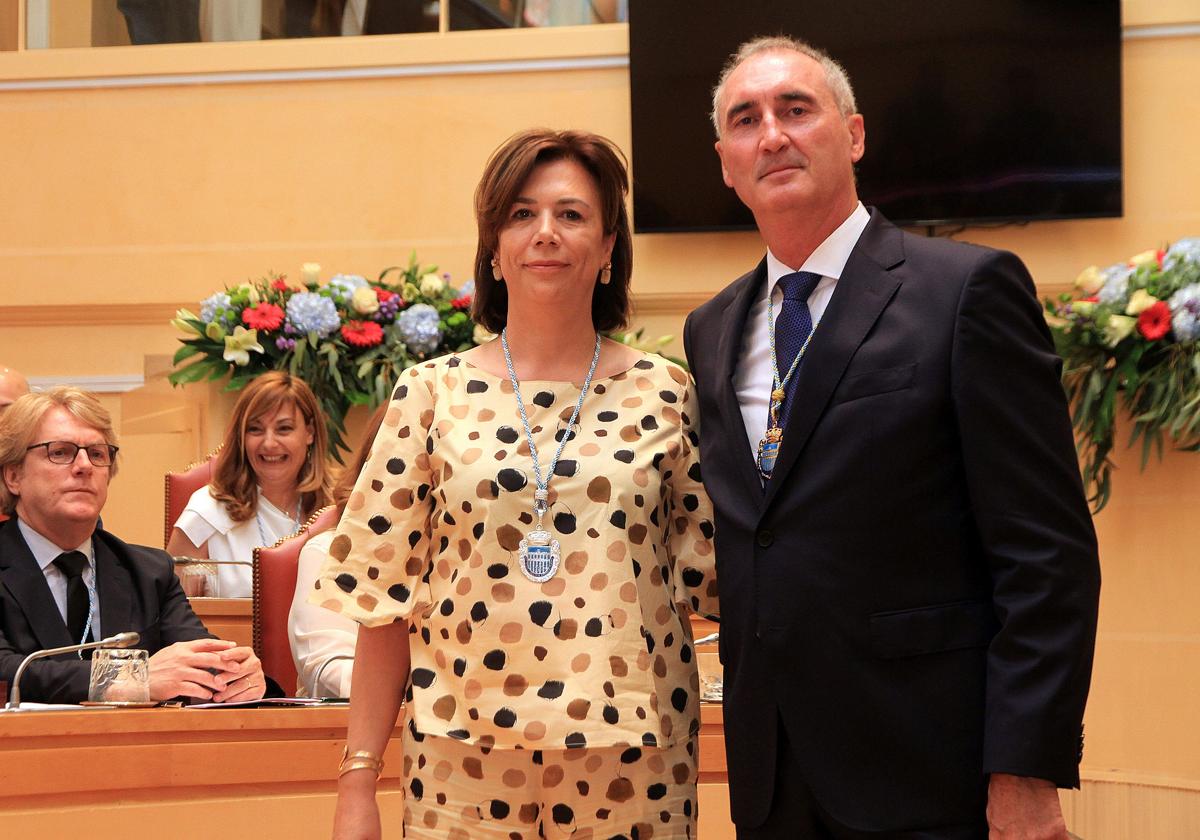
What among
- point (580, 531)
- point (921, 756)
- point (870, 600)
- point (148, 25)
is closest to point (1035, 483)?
point (870, 600)

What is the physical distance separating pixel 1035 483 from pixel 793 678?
0.40 meters

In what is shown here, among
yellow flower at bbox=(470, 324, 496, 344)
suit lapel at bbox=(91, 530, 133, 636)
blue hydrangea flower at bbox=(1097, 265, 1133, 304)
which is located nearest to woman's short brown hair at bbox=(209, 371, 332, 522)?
yellow flower at bbox=(470, 324, 496, 344)

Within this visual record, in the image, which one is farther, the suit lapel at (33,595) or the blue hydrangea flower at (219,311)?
the blue hydrangea flower at (219,311)

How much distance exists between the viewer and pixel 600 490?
205 cm

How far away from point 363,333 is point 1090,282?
274 cm

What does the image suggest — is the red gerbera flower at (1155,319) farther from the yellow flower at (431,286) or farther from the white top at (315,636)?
the white top at (315,636)

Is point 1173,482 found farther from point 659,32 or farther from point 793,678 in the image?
point 793,678

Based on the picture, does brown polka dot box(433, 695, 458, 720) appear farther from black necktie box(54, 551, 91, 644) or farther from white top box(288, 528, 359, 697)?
black necktie box(54, 551, 91, 644)

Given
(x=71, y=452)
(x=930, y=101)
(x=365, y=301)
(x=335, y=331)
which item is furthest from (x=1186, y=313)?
(x=71, y=452)

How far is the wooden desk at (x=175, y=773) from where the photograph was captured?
245 centimetres

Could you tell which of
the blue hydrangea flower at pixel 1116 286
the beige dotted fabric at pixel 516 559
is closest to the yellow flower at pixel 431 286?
the blue hydrangea flower at pixel 1116 286

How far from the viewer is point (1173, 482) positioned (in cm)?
548

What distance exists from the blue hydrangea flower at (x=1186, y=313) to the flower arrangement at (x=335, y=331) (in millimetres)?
2529

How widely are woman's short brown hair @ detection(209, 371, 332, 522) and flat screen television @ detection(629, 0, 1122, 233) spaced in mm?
1862
